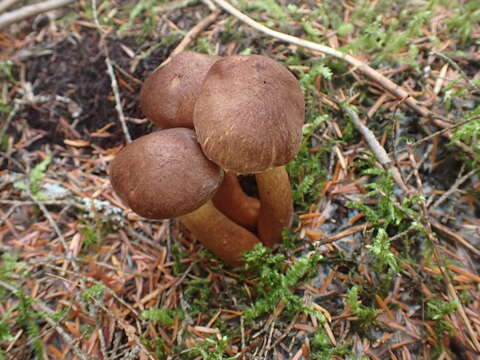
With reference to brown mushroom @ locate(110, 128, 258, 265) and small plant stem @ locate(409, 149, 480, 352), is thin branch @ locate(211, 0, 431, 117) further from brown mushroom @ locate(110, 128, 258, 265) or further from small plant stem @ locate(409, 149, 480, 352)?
brown mushroom @ locate(110, 128, 258, 265)

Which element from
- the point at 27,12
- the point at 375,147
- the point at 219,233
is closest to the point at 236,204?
the point at 219,233

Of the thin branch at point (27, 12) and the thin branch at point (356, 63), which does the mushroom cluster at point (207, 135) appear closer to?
the thin branch at point (356, 63)

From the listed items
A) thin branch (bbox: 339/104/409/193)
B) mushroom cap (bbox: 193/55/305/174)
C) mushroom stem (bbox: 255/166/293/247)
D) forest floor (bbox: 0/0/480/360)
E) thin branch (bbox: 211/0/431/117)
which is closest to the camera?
mushroom cap (bbox: 193/55/305/174)

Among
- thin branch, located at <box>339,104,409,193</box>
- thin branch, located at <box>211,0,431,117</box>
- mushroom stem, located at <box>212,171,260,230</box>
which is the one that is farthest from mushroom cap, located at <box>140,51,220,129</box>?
thin branch, located at <box>339,104,409,193</box>

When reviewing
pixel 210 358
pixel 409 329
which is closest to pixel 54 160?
pixel 210 358

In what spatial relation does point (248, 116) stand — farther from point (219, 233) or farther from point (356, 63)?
point (356, 63)

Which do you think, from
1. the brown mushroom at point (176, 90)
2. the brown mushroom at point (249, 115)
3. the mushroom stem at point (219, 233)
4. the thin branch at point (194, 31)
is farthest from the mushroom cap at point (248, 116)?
the thin branch at point (194, 31)
